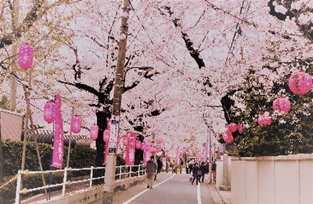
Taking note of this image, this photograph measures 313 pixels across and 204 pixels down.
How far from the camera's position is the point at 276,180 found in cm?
816

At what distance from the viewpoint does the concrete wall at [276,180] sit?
608 centimetres

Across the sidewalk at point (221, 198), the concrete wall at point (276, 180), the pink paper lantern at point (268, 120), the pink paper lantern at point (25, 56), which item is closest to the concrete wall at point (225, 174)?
the sidewalk at point (221, 198)

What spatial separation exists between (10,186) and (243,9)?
12687 millimetres

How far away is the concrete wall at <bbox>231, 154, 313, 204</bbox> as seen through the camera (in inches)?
239

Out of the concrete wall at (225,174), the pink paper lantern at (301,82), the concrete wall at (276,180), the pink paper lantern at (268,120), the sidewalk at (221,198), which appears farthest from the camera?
the concrete wall at (225,174)

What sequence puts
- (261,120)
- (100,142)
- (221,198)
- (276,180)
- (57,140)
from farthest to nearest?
(100,142) → (221,198) → (57,140) → (261,120) → (276,180)

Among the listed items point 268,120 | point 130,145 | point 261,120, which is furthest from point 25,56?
point 130,145

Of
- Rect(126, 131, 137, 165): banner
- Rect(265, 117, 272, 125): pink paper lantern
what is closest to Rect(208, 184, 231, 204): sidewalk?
Rect(126, 131, 137, 165): banner

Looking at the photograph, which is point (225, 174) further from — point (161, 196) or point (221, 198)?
point (161, 196)

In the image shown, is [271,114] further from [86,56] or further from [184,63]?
[86,56]

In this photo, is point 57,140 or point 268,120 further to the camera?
point 57,140

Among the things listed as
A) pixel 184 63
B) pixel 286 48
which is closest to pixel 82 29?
pixel 184 63

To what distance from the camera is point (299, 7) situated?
1067 cm

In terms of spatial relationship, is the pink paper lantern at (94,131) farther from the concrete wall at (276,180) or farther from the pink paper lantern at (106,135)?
the concrete wall at (276,180)
